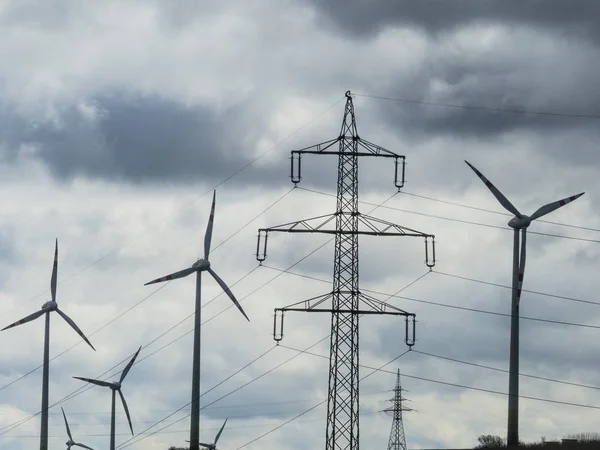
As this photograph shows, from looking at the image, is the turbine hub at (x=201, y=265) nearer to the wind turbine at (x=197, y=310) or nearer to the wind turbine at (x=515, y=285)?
the wind turbine at (x=197, y=310)

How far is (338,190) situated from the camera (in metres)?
153

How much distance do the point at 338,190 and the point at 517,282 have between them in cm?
1714

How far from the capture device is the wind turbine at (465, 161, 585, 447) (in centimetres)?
14050

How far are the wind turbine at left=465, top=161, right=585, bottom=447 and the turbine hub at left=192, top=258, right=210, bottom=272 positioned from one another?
29.7 meters

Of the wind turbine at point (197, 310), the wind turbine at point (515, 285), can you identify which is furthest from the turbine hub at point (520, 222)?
the wind turbine at point (197, 310)

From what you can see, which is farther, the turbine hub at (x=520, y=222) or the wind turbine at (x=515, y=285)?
the turbine hub at (x=520, y=222)

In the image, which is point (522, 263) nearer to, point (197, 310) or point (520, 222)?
point (520, 222)

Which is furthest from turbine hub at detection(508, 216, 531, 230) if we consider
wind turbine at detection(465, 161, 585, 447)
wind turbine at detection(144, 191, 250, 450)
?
wind turbine at detection(144, 191, 250, 450)

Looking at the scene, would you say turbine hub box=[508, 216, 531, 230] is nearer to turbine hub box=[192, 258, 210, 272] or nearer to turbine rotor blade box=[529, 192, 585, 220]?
turbine rotor blade box=[529, 192, 585, 220]

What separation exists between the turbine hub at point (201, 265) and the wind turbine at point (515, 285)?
97.4ft

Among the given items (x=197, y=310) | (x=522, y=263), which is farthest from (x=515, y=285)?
(x=197, y=310)

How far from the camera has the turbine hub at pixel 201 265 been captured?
176 metres

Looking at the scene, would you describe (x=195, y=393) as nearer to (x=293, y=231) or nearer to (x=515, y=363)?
(x=293, y=231)

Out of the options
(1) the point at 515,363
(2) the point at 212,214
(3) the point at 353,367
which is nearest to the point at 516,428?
(1) the point at 515,363
